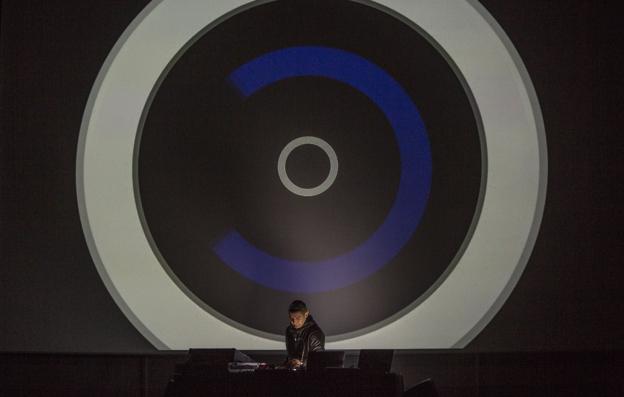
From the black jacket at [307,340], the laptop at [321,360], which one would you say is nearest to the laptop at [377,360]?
the laptop at [321,360]

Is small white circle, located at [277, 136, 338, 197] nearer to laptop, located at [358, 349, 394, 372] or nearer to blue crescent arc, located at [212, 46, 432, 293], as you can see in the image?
blue crescent arc, located at [212, 46, 432, 293]

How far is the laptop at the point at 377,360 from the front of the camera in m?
4.37

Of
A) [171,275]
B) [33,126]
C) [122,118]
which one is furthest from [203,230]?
[33,126]

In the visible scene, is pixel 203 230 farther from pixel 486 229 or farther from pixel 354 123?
pixel 486 229

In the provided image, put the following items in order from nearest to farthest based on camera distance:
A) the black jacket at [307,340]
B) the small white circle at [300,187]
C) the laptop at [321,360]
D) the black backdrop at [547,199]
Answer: the laptop at [321,360], the black jacket at [307,340], the black backdrop at [547,199], the small white circle at [300,187]

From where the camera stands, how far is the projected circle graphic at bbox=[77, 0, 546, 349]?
6668 mm

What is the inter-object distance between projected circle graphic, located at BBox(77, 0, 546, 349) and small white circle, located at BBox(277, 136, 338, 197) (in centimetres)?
1

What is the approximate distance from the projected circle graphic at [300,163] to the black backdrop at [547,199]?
150 millimetres

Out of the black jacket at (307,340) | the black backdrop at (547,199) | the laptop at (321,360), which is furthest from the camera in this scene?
the black backdrop at (547,199)

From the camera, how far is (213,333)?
661 cm

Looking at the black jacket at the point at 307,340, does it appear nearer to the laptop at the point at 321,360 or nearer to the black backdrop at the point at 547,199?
the laptop at the point at 321,360

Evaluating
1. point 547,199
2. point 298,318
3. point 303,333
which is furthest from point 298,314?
point 547,199

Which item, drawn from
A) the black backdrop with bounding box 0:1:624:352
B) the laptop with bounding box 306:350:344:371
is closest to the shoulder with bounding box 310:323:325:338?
Result: the laptop with bounding box 306:350:344:371

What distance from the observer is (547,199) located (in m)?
6.67
